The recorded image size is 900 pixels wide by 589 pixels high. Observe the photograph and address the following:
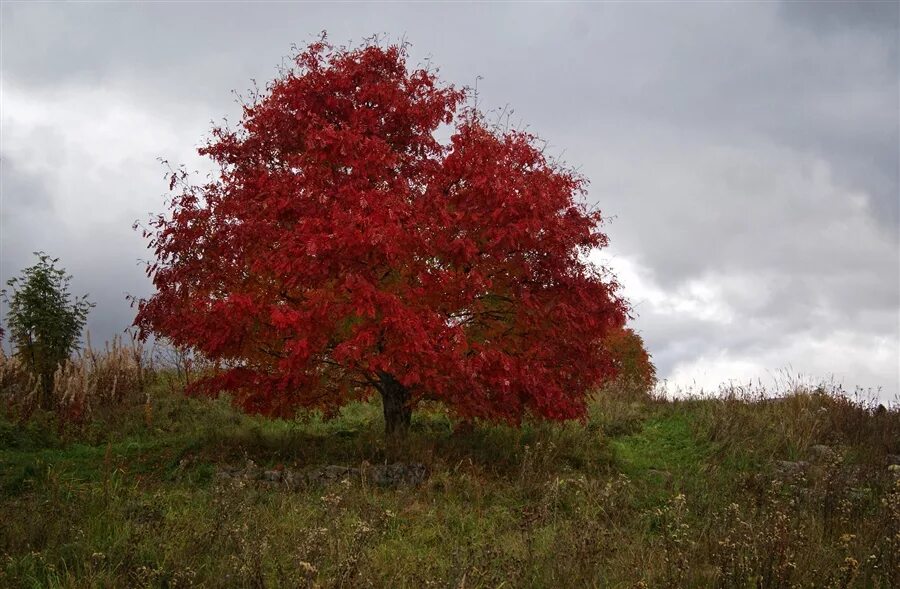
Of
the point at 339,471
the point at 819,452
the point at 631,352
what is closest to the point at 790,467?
the point at 819,452

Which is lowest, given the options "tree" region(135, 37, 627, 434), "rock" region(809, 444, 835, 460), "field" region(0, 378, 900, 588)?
"field" region(0, 378, 900, 588)

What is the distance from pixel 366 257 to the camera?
35.4 feet

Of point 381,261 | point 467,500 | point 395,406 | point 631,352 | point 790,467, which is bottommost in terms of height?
point 467,500

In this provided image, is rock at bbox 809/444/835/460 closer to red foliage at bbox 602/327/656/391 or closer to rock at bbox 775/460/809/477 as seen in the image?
rock at bbox 775/460/809/477

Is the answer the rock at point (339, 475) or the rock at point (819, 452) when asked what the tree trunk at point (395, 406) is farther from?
the rock at point (819, 452)

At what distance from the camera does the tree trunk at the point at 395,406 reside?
13500 millimetres

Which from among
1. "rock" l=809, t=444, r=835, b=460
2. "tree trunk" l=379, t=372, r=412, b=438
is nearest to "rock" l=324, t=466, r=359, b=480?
"tree trunk" l=379, t=372, r=412, b=438

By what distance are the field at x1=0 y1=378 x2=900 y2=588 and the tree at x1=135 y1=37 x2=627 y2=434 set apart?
1.48 metres

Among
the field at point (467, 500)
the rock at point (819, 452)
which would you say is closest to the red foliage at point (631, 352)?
the field at point (467, 500)

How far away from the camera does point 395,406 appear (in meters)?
13.6

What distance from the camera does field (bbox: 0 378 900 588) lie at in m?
6.67

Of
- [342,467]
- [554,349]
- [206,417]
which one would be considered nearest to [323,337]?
[342,467]

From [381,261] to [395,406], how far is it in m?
3.56

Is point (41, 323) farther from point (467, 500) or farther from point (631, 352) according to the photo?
point (631, 352)
